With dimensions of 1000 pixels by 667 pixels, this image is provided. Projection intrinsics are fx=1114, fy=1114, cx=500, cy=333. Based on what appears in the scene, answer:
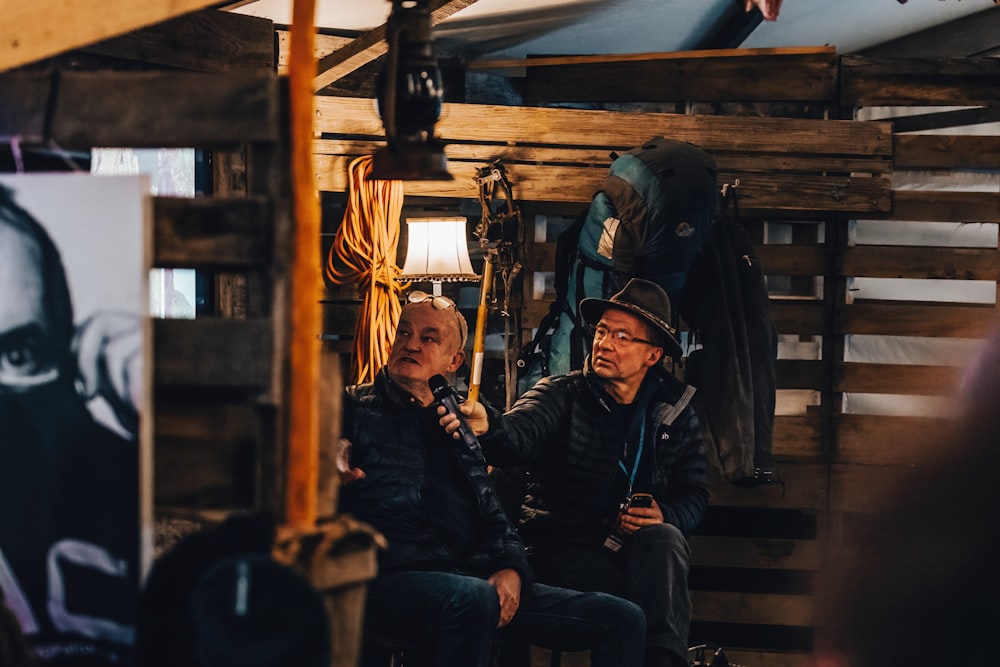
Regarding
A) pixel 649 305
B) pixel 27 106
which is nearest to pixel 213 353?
pixel 27 106

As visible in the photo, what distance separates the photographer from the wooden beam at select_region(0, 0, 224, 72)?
2.00m

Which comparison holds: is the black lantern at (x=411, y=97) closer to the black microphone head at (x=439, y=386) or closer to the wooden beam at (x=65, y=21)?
the wooden beam at (x=65, y=21)

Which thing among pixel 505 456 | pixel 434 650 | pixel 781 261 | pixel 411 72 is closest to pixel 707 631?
pixel 781 261

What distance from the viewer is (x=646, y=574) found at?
4.14 meters

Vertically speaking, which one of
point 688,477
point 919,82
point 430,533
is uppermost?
point 919,82

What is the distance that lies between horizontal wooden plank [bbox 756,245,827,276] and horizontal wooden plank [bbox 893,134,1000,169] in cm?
68

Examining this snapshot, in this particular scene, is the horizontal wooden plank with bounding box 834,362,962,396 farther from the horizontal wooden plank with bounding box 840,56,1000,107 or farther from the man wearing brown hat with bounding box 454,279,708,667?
the man wearing brown hat with bounding box 454,279,708,667

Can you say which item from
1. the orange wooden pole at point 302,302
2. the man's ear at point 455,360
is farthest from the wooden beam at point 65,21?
the man's ear at point 455,360

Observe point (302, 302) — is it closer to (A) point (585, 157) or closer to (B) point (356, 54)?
(B) point (356, 54)

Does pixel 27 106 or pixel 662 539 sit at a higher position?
pixel 27 106

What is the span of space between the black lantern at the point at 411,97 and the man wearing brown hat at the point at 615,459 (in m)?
1.90

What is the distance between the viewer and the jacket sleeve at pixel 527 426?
4.28 m

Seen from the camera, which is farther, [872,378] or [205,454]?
[872,378]

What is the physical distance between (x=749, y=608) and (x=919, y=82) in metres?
3.11
